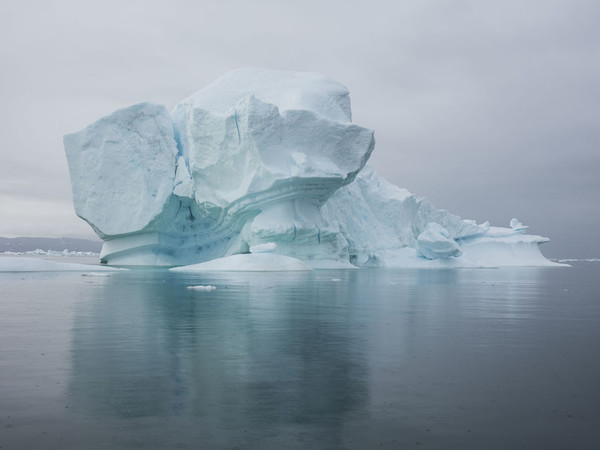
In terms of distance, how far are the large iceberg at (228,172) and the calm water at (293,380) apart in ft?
51.4

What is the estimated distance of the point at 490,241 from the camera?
4322 cm


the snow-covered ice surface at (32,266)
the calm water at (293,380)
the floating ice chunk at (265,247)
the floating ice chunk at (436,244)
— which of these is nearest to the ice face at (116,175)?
the floating ice chunk at (265,247)

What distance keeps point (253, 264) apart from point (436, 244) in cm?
1405

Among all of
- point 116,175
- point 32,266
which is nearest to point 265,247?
point 32,266

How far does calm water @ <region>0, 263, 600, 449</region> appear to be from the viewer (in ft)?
9.00

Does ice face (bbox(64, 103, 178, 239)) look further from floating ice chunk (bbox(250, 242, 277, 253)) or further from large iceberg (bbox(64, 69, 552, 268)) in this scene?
floating ice chunk (bbox(250, 242, 277, 253))

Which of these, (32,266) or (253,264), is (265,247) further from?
(32,266)

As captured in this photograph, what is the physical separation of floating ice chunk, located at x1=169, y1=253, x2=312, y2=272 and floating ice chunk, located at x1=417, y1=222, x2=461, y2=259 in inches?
446

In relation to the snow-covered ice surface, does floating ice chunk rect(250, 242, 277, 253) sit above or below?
above

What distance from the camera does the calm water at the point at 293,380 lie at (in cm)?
274

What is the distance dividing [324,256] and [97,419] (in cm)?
2286

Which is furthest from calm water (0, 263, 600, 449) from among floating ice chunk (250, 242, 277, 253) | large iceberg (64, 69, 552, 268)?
large iceberg (64, 69, 552, 268)

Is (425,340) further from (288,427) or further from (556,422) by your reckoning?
(288,427)

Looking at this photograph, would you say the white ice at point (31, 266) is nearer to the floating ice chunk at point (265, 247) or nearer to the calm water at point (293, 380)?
the floating ice chunk at point (265, 247)
